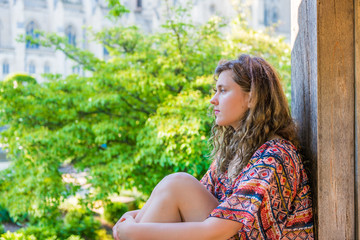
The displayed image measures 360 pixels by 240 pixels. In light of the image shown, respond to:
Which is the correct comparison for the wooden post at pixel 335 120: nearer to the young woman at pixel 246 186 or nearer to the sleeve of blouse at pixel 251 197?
the young woman at pixel 246 186

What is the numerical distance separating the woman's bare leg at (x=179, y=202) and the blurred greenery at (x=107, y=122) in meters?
2.32

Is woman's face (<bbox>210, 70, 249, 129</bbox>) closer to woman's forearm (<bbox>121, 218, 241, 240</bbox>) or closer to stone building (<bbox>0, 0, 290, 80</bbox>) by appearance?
woman's forearm (<bbox>121, 218, 241, 240</bbox>)

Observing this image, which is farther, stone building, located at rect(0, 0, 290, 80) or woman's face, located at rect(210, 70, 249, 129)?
stone building, located at rect(0, 0, 290, 80)

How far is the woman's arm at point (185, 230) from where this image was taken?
128 centimetres

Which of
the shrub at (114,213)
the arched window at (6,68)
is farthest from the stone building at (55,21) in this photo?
the shrub at (114,213)

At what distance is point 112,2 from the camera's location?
3246 millimetres

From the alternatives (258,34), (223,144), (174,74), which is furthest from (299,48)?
(258,34)

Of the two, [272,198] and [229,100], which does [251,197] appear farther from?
[229,100]

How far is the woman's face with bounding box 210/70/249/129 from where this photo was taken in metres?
1.57

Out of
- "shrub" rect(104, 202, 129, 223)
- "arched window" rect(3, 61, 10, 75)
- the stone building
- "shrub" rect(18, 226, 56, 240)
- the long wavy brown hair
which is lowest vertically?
"shrub" rect(104, 202, 129, 223)

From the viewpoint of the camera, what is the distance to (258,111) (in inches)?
59.9

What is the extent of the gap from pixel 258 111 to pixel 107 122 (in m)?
3.18

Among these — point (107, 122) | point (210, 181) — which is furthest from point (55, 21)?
point (210, 181)

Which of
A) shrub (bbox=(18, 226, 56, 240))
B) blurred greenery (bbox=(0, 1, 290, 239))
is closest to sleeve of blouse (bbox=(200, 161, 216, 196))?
blurred greenery (bbox=(0, 1, 290, 239))
